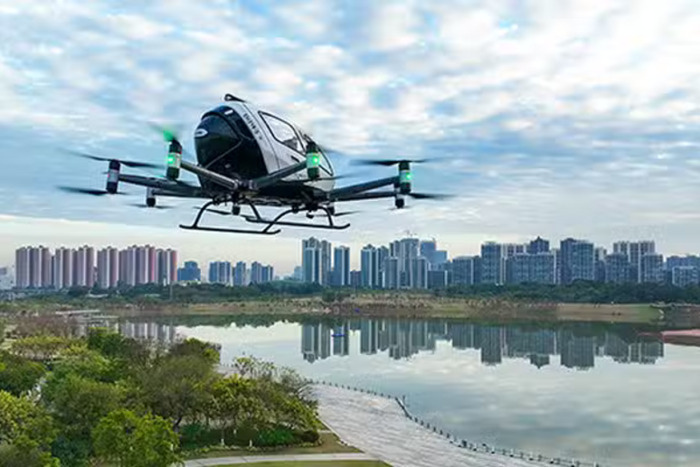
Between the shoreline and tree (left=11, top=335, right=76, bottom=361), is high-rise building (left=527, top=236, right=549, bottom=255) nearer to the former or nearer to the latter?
the shoreline

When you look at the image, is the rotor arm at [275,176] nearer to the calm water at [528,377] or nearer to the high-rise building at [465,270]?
the calm water at [528,377]

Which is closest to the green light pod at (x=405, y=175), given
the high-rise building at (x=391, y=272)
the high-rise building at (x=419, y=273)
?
the high-rise building at (x=419, y=273)

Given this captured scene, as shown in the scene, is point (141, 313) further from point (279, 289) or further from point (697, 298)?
point (697, 298)

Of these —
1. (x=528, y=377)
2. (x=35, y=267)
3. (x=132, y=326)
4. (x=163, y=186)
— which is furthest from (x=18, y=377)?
(x=35, y=267)

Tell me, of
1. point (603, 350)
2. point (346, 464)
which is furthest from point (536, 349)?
point (346, 464)

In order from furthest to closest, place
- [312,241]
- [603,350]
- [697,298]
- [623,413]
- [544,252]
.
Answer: [312,241]
[544,252]
[697,298]
[603,350]
[623,413]

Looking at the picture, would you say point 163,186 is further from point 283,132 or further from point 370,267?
point 370,267
